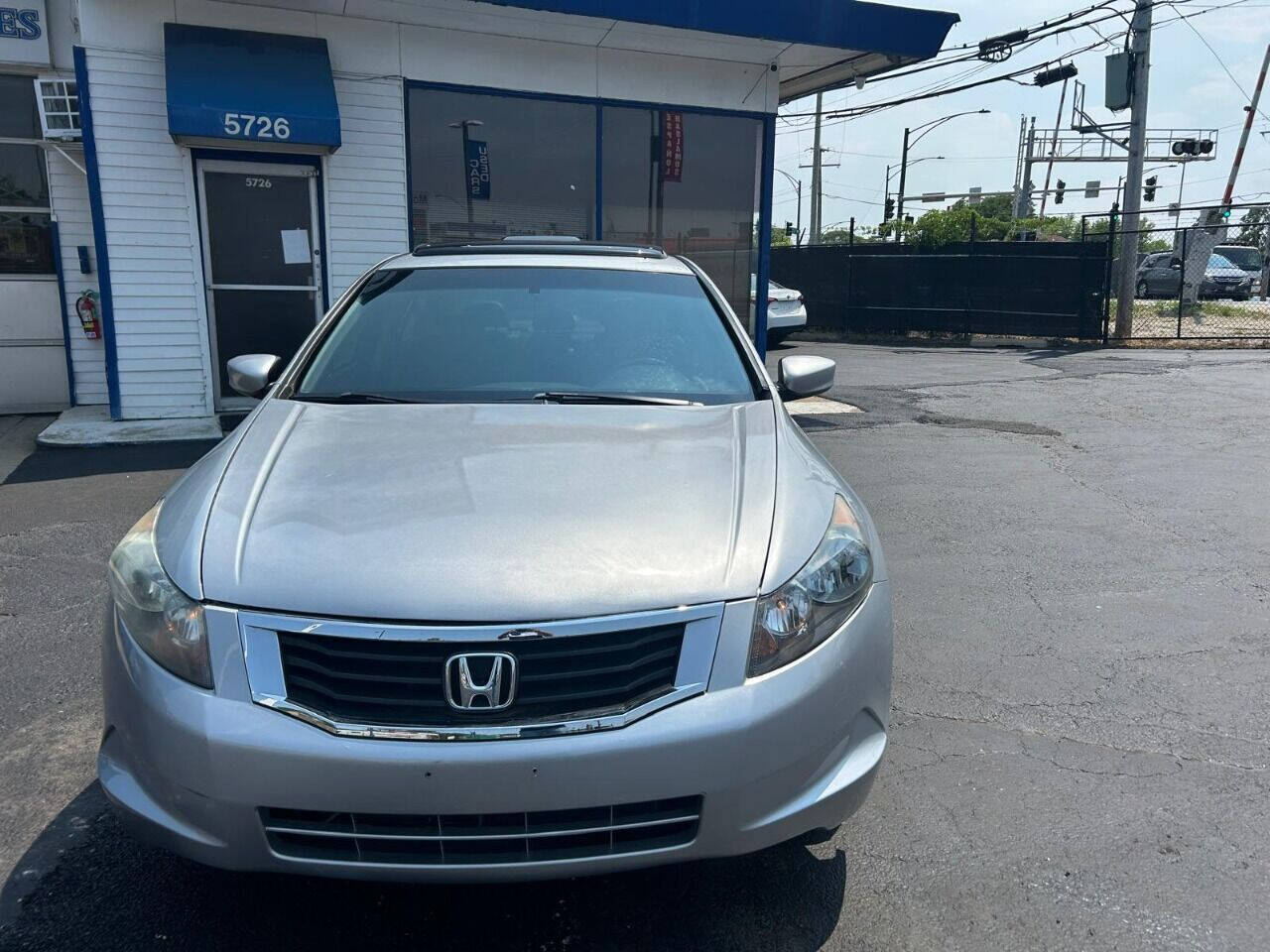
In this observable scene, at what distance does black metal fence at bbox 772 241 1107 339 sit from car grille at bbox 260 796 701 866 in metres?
18.4

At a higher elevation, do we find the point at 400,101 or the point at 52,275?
the point at 400,101

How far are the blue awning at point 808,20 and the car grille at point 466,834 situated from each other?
328 inches

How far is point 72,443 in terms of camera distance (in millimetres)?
8070

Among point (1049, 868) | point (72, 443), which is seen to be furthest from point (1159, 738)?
point (72, 443)

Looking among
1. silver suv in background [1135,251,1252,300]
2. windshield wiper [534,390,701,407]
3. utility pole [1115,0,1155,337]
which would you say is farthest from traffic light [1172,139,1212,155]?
windshield wiper [534,390,701,407]

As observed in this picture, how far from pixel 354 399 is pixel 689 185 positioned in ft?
28.0

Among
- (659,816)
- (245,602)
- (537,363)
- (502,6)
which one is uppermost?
(502,6)

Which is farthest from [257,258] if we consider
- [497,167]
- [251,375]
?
[251,375]

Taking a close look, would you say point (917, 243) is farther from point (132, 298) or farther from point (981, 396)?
point (132, 298)

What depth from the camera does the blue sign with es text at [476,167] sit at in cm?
1012

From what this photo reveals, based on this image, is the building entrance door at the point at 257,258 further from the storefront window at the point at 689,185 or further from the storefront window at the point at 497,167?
the storefront window at the point at 689,185

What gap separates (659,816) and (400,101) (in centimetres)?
881

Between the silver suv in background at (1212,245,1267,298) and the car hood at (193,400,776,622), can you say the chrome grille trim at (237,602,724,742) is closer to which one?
the car hood at (193,400,776,622)

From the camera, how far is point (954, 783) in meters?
3.19
